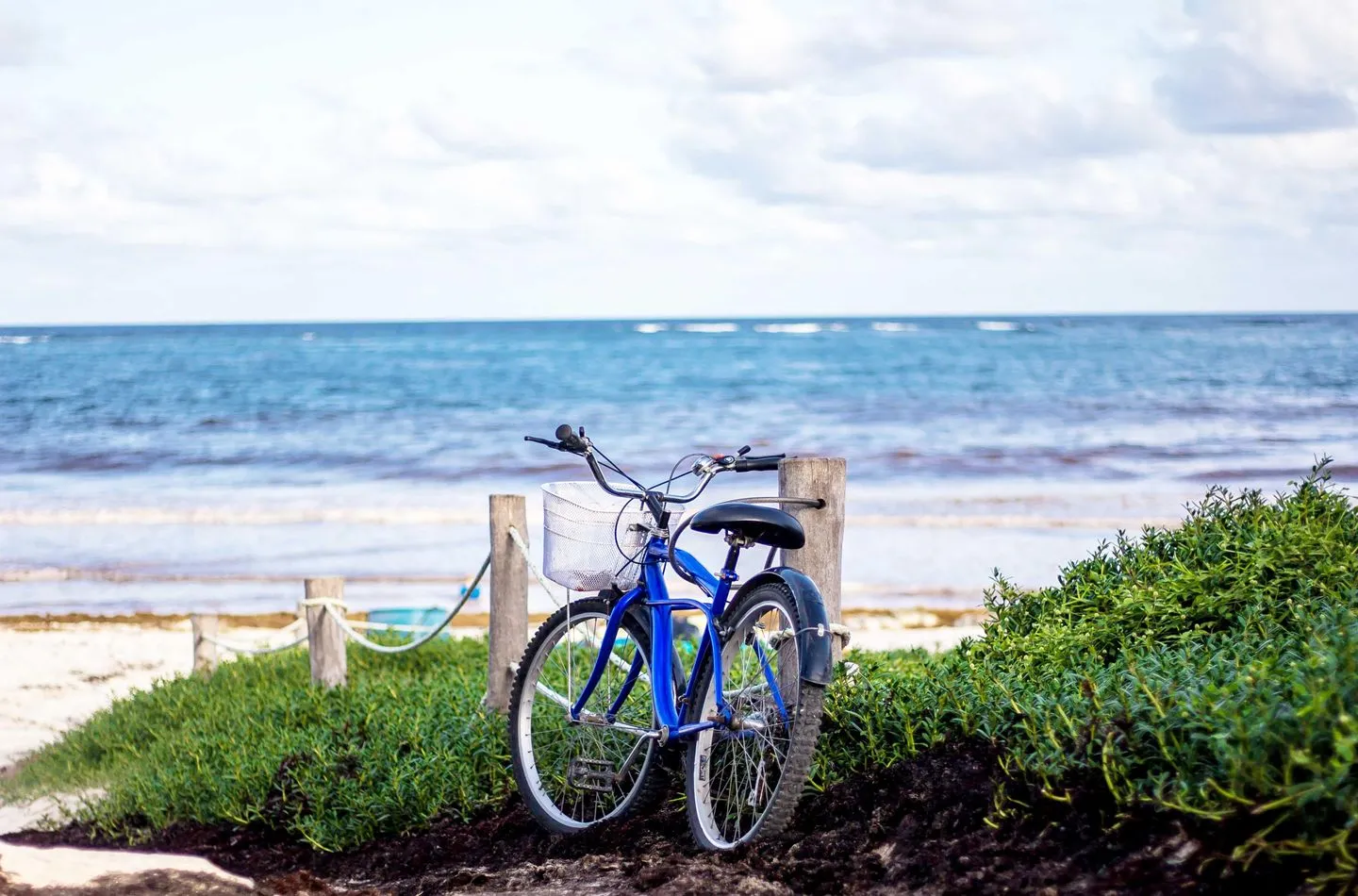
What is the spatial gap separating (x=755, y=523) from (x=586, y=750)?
153 centimetres

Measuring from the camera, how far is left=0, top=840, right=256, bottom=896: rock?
3.81m

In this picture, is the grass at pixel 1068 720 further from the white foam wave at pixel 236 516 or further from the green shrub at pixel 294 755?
the white foam wave at pixel 236 516

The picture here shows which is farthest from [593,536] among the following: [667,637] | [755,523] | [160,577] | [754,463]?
[160,577]

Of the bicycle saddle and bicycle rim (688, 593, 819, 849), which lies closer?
bicycle rim (688, 593, 819, 849)

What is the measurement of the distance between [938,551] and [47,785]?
10.5 m

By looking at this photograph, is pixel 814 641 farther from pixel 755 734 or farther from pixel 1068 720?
pixel 1068 720

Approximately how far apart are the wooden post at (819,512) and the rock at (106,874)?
7.54 feet

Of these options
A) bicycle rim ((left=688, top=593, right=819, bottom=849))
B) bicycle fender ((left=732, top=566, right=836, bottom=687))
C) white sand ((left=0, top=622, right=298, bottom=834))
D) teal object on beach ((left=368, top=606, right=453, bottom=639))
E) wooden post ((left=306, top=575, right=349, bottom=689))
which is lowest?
white sand ((left=0, top=622, right=298, bottom=834))

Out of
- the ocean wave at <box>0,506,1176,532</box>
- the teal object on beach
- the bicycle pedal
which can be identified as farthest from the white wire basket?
the ocean wave at <box>0,506,1176,532</box>

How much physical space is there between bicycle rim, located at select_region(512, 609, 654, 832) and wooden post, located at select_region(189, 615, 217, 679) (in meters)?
3.87

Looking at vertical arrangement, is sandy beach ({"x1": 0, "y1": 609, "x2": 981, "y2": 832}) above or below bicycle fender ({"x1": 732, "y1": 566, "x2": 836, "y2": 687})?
below

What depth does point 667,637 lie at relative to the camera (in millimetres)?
4426

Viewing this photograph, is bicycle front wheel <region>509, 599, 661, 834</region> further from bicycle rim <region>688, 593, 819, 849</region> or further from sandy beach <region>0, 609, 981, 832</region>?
sandy beach <region>0, 609, 981, 832</region>

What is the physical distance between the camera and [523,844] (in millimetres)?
4836
